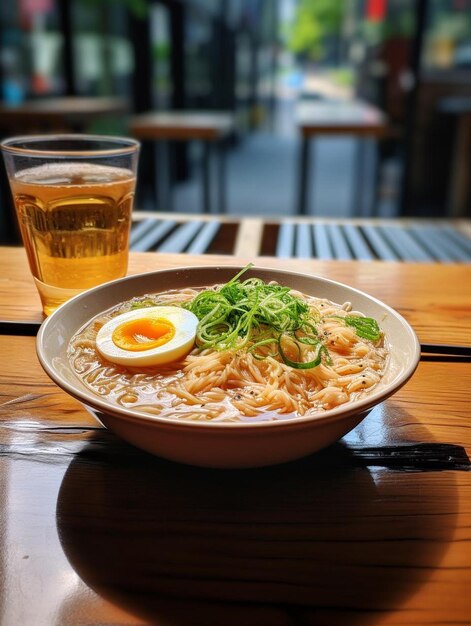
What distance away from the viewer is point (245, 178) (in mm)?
9094

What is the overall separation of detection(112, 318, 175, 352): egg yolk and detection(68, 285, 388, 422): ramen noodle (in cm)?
4

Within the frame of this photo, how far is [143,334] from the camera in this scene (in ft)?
3.06

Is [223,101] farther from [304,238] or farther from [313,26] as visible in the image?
[313,26]

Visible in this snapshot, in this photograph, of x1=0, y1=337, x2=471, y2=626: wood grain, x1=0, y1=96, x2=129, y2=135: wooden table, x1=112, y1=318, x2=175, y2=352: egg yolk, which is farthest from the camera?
x1=0, y1=96, x2=129, y2=135: wooden table

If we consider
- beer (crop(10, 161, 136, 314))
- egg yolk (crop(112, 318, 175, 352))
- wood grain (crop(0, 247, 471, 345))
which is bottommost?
wood grain (crop(0, 247, 471, 345))

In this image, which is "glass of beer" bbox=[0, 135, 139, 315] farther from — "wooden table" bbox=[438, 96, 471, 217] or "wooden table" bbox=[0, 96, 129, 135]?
"wooden table" bbox=[438, 96, 471, 217]

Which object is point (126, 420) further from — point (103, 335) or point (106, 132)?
point (106, 132)

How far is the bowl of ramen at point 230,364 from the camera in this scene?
62cm

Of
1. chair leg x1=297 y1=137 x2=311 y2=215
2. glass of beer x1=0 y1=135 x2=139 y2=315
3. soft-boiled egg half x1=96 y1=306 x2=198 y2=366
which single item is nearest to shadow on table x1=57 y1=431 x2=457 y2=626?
soft-boiled egg half x1=96 y1=306 x2=198 y2=366

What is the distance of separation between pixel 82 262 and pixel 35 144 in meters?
0.32

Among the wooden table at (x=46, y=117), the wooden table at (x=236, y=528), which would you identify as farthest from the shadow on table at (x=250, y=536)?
the wooden table at (x=46, y=117)

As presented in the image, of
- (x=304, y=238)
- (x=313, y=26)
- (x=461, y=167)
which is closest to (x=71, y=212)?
(x=304, y=238)

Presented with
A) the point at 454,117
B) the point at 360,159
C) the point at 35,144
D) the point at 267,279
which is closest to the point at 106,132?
the point at 360,159

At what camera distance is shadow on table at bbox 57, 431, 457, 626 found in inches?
21.2
